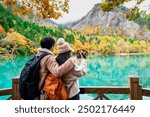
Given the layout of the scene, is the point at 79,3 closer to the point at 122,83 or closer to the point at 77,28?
the point at 77,28

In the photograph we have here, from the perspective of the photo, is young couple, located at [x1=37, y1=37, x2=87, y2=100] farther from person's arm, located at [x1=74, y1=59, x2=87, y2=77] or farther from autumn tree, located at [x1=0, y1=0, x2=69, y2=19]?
autumn tree, located at [x1=0, y1=0, x2=69, y2=19]

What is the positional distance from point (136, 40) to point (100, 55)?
103 centimetres

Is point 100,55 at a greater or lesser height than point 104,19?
lesser

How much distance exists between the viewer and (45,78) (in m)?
1.49

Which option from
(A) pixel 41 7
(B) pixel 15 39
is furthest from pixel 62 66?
(B) pixel 15 39

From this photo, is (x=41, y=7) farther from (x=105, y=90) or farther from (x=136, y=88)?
(x=136, y=88)

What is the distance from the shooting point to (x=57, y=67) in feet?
4.81

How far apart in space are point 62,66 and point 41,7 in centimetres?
206

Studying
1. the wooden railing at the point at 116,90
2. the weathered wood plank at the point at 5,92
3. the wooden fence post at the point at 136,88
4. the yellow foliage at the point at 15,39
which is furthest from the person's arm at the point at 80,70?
the yellow foliage at the point at 15,39

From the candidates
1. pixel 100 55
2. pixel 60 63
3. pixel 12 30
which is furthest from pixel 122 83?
pixel 60 63

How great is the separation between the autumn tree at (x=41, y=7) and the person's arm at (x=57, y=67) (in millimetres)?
1939

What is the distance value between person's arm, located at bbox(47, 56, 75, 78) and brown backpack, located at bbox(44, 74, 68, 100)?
0.04m

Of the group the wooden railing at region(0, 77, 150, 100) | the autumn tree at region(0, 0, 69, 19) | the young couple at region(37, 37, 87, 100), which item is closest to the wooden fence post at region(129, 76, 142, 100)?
the wooden railing at region(0, 77, 150, 100)

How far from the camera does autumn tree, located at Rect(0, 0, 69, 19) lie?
334cm
